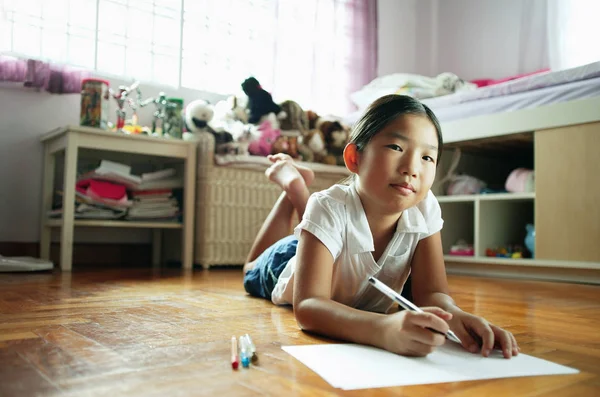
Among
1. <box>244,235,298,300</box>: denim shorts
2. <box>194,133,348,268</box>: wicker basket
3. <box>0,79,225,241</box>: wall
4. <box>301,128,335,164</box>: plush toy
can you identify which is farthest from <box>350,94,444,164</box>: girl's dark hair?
<box>0,79,225,241</box>: wall

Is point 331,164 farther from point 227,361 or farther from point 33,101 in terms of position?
point 227,361

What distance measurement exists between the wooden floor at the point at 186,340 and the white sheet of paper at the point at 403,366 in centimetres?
2

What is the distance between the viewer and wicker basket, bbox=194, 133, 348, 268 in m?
2.42

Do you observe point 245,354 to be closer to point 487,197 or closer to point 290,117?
point 487,197

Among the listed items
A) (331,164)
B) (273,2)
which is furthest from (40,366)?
(273,2)

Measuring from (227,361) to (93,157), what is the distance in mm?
2016

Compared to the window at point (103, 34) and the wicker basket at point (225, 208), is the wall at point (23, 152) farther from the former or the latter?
the wicker basket at point (225, 208)

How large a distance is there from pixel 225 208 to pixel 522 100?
4.36 ft

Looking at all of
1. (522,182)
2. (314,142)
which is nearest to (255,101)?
(314,142)

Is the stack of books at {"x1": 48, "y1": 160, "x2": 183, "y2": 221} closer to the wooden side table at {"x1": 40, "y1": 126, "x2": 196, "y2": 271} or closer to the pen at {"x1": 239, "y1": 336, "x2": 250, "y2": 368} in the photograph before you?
the wooden side table at {"x1": 40, "y1": 126, "x2": 196, "y2": 271}

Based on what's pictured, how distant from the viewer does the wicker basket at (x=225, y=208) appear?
242 cm

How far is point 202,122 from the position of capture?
2461mm

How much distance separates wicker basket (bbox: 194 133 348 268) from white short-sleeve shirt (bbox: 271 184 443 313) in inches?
57.2

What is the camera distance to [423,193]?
849 millimetres
